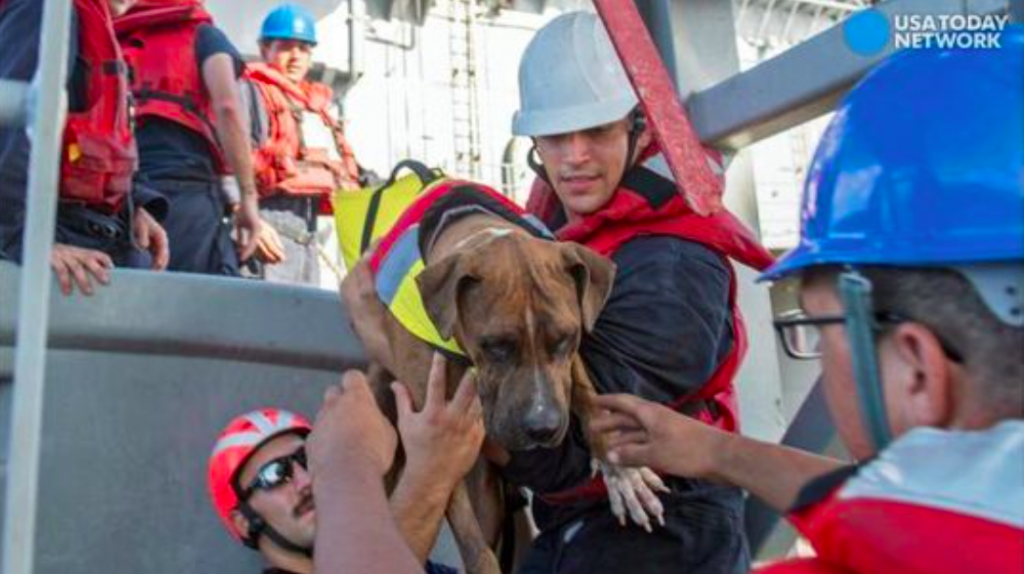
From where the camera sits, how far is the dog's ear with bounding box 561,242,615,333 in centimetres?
283

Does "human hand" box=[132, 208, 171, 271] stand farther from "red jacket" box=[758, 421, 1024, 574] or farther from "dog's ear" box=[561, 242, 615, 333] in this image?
"red jacket" box=[758, 421, 1024, 574]

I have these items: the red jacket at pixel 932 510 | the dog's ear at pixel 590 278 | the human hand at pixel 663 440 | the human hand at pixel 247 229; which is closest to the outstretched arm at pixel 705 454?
the human hand at pixel 663 440

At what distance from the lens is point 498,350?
295cm

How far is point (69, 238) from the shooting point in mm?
3324

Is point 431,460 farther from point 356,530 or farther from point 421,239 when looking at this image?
point 421,239

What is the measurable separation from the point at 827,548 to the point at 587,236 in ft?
6.24

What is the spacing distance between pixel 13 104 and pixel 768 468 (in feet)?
4.09

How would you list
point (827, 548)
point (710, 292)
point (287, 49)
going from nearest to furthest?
point (827, 548) → point (710, 292) → point (287, 49)

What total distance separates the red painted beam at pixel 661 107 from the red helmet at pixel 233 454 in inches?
49.3

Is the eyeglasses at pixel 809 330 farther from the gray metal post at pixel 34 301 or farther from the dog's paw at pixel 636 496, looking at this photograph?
the dog's paw at pixel 636 496

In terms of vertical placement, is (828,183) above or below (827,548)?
above

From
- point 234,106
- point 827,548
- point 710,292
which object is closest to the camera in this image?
point 827,548

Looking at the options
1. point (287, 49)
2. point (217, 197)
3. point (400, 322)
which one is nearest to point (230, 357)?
point (400, 322)

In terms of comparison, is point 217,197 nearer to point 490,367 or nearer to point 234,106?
point 234,106
